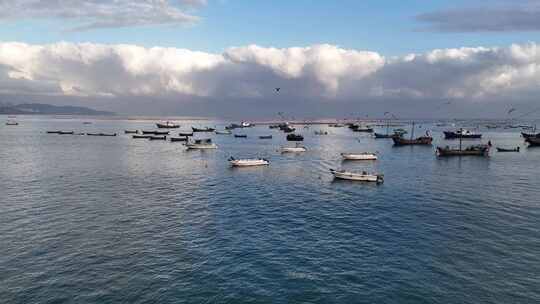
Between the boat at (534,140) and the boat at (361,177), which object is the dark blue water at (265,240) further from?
the boat at (534,140)

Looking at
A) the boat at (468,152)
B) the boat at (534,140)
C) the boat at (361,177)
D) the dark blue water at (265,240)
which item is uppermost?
the boat at (534,140)

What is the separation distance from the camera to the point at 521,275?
3328cm

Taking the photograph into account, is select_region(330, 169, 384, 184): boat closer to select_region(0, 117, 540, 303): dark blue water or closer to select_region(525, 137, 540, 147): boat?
select_region(0, 117, 540, 303): dark blue water

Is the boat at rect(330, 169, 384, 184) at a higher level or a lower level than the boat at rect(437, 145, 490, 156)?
lower

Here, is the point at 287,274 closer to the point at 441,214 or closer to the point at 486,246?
the point at 486,246

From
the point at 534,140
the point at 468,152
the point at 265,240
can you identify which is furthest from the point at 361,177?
the point at 534,140

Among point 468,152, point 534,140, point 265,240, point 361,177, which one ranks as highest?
point 534,140

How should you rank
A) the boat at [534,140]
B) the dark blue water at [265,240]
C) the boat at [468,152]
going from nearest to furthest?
the dark blue water at [265,240]
the boat at [468,152]
the boat at [534,140]

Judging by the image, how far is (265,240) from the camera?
41.9 metres

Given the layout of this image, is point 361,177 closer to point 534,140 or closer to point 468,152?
point 468,152

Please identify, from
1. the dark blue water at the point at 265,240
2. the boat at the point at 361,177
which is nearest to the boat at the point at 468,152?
the dark blue water at the point at 265,240

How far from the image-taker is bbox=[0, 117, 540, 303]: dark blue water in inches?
1201

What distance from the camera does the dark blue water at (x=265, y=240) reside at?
30.5 metres

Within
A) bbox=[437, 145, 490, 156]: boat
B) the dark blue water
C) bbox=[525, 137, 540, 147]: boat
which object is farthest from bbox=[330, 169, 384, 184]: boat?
bbox=[525, 137, 540, 147]: boat
